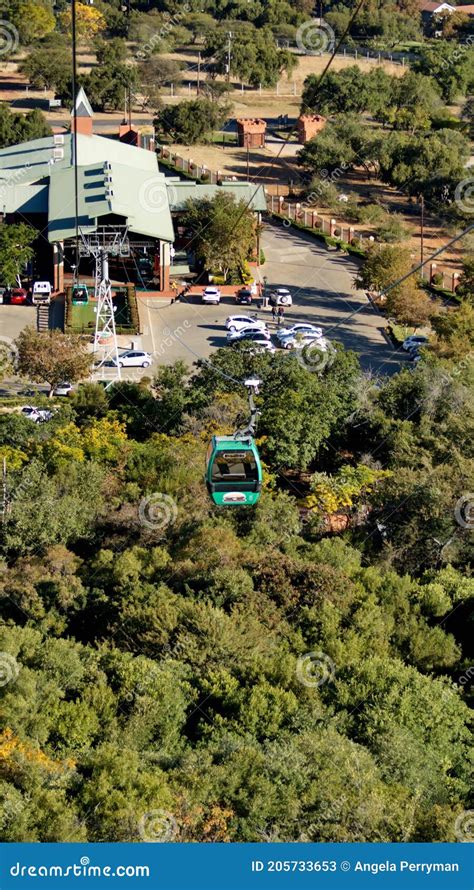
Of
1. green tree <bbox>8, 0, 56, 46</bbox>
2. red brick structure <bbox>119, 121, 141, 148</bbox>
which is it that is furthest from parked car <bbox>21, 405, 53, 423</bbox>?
green tree <bbox>8, 0, 56, 46</bbox>

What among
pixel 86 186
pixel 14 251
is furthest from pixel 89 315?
pixel 86 186

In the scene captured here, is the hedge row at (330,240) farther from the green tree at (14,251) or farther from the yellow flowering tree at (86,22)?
the yellow flowering tree at (86,22)

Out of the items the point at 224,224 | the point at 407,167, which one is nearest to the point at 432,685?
the point at 224,224

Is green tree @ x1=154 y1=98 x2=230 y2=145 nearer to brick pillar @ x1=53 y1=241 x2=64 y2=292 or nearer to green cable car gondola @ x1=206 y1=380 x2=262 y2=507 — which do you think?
brick pillar @ x1=53 y1=241 x2=64 y2=292

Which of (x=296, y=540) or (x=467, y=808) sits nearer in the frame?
(x=467, y=808)

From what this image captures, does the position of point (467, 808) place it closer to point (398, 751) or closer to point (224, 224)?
point (398, 751)

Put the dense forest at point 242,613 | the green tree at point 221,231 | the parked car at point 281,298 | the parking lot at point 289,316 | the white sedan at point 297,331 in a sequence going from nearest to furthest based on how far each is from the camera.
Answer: the dense forest at point 242,613 → the parking lot at point 289,316 → the white sedan at point 297,331 → the parked car at point 281,298 → the green tree at point 221,231

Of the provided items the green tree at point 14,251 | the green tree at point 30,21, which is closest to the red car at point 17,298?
the green tree at point 14,251
